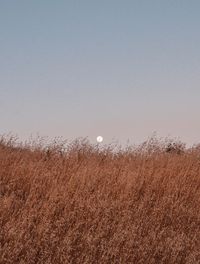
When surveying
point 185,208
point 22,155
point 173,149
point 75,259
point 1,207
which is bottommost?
point 75,259

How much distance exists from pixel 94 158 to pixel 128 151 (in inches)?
44.4

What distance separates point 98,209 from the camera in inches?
266

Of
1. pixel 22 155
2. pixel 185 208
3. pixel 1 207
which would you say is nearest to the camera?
pixel 1 207

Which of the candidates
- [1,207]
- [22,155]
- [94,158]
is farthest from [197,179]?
[1,207]

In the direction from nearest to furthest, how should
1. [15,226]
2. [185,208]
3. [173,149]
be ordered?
[15,226]
[185,208]
[173,149]

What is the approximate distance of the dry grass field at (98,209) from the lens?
18.3ft

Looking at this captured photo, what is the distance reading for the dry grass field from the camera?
5582 mm

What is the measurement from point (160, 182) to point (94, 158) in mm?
2189

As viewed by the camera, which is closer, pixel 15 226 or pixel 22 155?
pixel 15 226

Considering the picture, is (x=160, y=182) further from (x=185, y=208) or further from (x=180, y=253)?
(x=180, y=253)

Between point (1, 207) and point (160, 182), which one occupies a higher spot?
point (160, 182)

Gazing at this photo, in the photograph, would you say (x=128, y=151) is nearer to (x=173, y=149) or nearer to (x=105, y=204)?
(x=173, y=149)

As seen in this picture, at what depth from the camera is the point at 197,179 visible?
367 inches

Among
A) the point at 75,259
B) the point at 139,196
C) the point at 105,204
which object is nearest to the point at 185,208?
the point at 139,196
